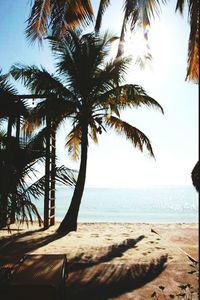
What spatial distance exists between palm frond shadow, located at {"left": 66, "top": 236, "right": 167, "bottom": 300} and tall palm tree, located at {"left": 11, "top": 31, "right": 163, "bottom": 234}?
5081 mm

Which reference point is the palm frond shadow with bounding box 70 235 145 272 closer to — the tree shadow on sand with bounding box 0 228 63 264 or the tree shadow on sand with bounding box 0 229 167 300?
the tree shadow on sand with bounding box 0 229 167 300

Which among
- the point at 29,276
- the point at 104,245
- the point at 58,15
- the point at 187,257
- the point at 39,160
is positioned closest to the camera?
the point at 29,276

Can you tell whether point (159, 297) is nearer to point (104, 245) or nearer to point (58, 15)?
point (104, 245)

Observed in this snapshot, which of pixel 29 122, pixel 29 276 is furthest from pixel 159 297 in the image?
pixel 29 122

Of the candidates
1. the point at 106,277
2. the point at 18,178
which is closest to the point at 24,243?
the point at 106,277

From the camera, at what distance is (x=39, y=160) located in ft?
14.0

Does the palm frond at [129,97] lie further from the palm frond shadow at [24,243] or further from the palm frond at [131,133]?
the palm frond shadow at [24,243]

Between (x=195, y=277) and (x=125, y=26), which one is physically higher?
(x=125, y=26)

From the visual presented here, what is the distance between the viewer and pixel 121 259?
6.58 m

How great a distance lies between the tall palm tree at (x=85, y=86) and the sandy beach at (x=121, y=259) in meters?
2.23

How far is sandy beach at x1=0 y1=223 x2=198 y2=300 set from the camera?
181 inches

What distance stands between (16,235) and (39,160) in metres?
6.45

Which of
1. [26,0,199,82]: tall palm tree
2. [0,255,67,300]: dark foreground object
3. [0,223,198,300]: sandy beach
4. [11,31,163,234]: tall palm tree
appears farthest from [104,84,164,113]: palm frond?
[0,255,67,300]: dark foreground object

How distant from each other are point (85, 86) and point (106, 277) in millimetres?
7598
